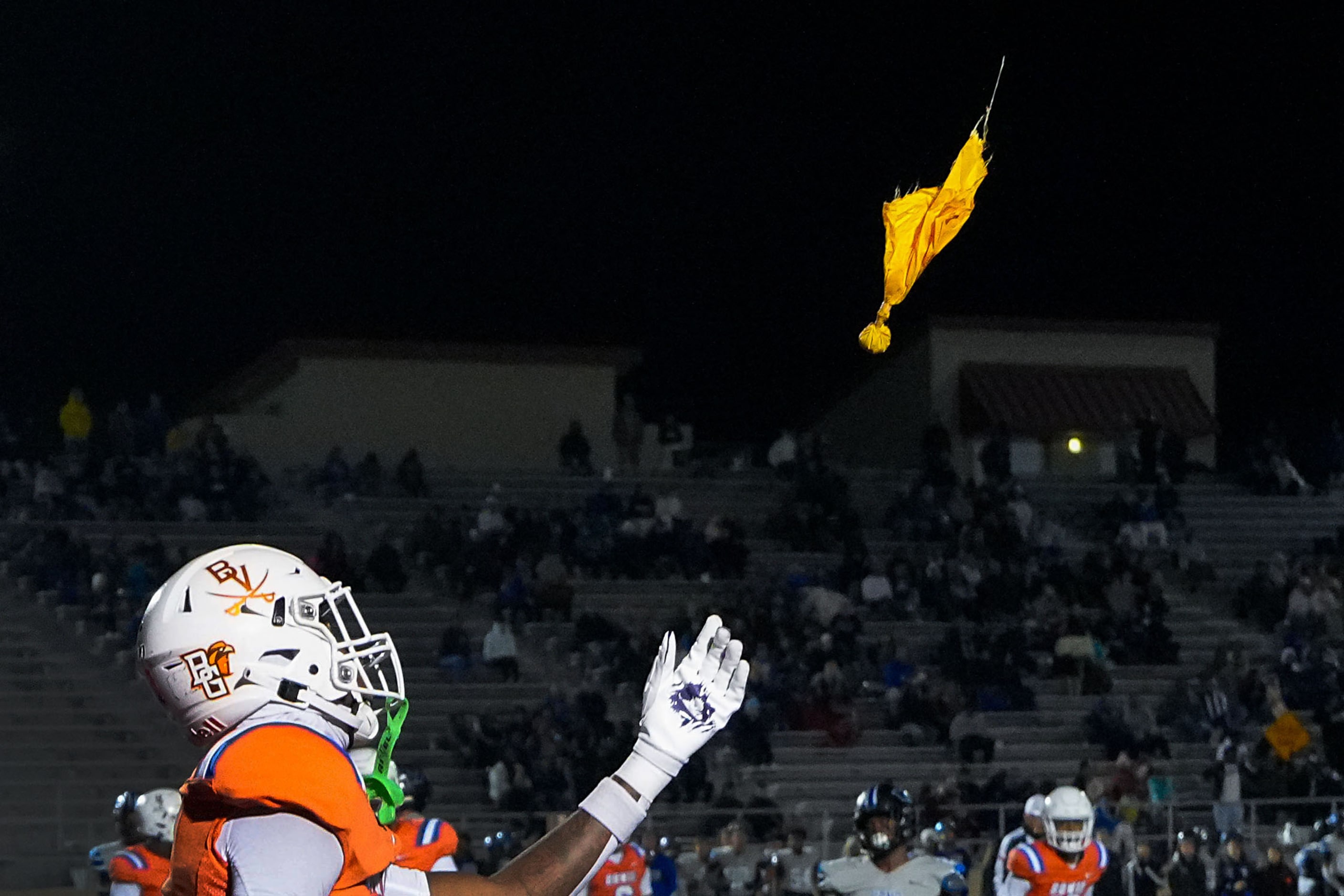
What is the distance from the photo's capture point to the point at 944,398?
2567cm

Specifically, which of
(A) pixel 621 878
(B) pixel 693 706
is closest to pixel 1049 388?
(A) pixel 621 878

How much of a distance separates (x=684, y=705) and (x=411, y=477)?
18742 mm

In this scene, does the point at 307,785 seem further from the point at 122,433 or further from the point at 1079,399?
the point at 1079,399

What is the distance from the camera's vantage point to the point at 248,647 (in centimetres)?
288

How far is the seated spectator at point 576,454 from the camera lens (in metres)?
22.9

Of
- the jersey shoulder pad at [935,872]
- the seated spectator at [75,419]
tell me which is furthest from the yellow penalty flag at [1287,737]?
the seated spectator at [75,419]

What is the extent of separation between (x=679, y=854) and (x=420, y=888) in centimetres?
1220

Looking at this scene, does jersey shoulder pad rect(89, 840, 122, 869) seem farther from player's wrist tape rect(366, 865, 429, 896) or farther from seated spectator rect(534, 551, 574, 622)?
seated spectator rect(534, 551, 574, 622)

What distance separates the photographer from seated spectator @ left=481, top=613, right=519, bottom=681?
1873cm

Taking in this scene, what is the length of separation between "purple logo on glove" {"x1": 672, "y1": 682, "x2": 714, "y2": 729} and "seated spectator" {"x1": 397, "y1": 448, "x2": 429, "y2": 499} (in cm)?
1873

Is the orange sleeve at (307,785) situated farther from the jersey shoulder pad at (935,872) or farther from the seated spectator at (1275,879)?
the seated spectator at (1275,879)

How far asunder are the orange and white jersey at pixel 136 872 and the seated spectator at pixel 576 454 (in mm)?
15803

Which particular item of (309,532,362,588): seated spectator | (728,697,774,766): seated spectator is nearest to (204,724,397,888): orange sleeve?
(728,697,774,766): seated spectator

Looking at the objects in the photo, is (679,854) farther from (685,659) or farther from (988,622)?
(685,659)
